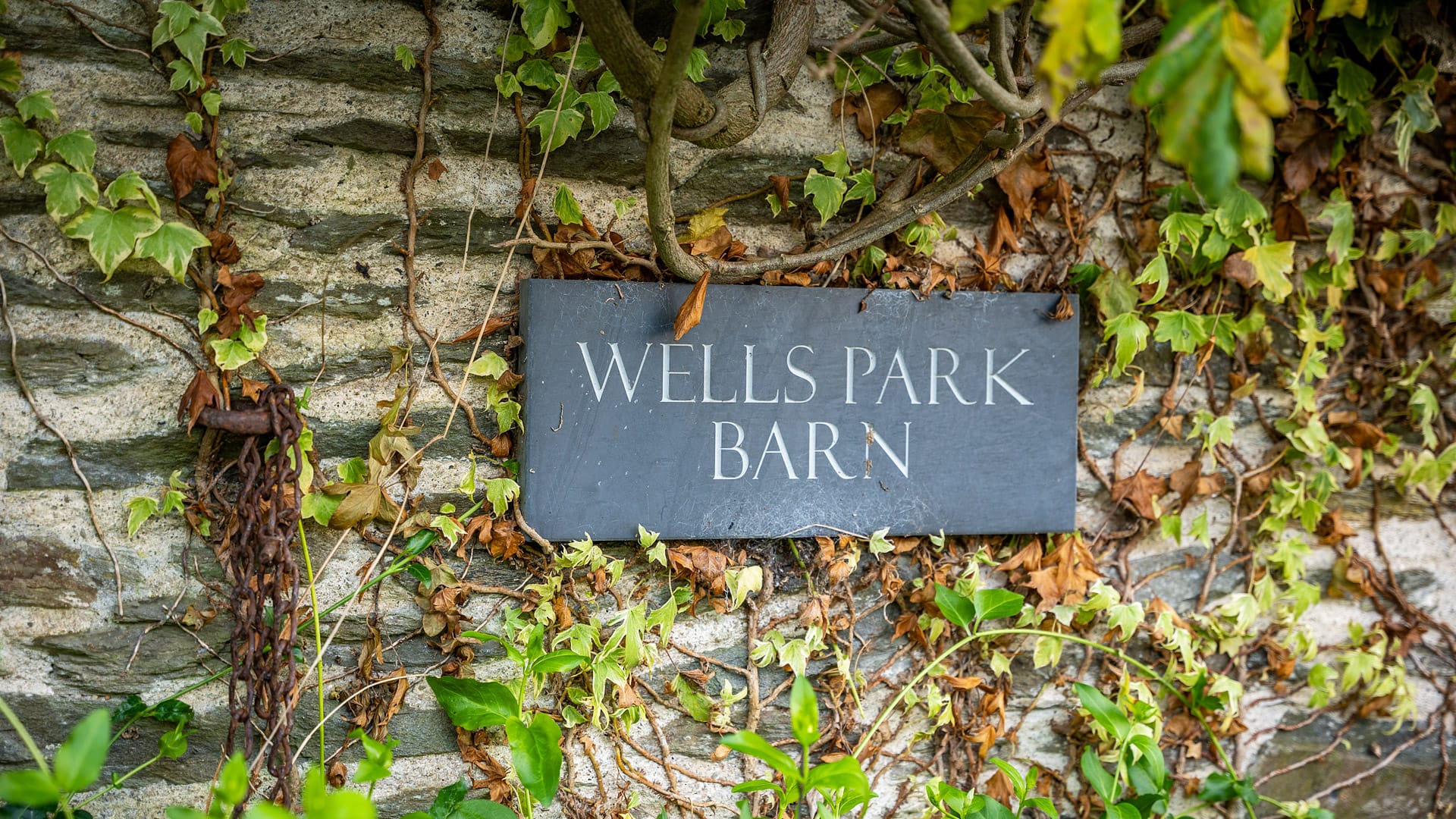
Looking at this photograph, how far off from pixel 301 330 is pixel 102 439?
308mm

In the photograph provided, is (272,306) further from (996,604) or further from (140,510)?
(996,604)

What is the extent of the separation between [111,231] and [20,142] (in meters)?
0.17

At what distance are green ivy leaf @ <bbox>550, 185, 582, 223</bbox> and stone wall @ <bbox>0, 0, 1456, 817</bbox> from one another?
0.18 feet

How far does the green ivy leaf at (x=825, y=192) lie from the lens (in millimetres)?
1368

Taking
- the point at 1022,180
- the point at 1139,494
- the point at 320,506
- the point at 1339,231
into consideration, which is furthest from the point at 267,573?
the point at 1339,231

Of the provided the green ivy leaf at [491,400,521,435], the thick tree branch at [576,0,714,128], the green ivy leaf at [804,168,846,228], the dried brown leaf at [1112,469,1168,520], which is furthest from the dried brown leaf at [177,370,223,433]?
the dried brown leaf at [1112,469,1168,520]

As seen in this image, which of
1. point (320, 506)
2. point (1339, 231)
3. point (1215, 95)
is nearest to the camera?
point (1215, 95)

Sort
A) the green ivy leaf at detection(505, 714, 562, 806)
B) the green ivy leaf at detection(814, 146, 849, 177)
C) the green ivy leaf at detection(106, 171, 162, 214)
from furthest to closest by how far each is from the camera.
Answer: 1. the green ivy leaf at detection(814, 146, 849, 177)
2. the green ivy leaf at detection(106, 171, 162, 214)
3. the green ivy leaf at detection(505, 714, 562, 806)

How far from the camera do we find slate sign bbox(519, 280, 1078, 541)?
1.31 metres

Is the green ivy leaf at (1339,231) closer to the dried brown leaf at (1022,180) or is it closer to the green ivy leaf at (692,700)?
the dried brown leaf at (1022,180)

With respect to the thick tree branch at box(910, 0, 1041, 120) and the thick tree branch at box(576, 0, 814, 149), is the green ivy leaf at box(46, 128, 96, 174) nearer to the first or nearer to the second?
the thick tree branch at box(576, 0, 814, 149)

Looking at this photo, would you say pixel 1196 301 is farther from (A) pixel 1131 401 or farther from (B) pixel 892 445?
(B) pixel 892 445

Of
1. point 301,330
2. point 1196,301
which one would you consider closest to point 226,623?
point 301,330

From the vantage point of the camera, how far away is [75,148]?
116cm
